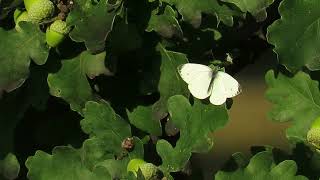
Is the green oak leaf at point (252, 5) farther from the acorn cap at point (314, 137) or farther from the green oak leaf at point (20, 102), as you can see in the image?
the green oak leaf at point (20, 102)

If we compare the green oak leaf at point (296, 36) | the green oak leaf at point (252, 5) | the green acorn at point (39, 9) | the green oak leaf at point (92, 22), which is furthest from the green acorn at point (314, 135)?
the green acorn at point (39, 9)

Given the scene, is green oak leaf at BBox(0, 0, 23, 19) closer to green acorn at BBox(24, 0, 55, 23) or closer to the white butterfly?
green acorn at BBox(24, 0, 55, 23)

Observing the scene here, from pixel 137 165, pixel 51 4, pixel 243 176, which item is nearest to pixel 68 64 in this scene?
pixel 51 4

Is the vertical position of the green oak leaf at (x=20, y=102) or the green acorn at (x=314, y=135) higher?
the green acorn at (x=314, y=135)

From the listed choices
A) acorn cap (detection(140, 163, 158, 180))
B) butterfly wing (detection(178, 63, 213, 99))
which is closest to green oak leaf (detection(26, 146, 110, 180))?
acorn cap (detection(140, 163, 158, 180))

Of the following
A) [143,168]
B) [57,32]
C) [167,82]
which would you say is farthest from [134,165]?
[57,32]

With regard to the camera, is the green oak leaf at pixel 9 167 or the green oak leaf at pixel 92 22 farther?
the green oak leaf at pixel 9 167
